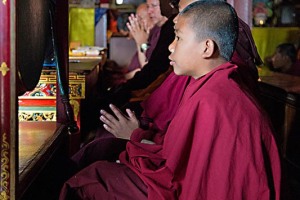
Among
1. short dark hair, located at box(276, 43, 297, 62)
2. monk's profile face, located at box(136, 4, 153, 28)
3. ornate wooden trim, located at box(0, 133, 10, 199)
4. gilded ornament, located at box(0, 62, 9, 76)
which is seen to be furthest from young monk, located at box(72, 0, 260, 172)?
short dark hair, located at box(276, 43, 297, 62)

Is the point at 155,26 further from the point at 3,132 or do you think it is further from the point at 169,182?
the point at 3,132

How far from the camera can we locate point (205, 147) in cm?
171

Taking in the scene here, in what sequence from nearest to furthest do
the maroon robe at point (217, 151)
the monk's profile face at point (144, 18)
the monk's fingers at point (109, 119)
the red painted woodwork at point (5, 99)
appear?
the red painted woodwork at point (5, 99) → the maroon robe at point (217, 151) → the monk's fingers at point (109, 119) → the monk's profile face at point (144, 18)

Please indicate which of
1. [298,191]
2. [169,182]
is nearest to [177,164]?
[169,182]

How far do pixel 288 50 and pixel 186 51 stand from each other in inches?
177

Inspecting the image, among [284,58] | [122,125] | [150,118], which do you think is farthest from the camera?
[284,58]

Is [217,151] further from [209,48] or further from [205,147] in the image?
[209,48]

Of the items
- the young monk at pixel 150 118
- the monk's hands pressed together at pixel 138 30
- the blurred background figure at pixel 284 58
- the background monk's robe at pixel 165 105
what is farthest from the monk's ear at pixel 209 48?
the blurred background figure at pixel 284 58

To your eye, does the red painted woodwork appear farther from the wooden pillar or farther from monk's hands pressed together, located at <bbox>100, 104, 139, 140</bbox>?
monk's hands pressed together, located at <bbox>100, 104, 139, 140</bbox>

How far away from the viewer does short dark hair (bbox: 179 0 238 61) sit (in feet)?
6.31

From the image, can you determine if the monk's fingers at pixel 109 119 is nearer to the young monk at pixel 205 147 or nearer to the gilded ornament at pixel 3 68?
the young monk at pixel 205 147

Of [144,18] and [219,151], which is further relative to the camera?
[144,18]

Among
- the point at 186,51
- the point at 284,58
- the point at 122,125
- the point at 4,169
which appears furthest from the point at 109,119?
the point at 284,58

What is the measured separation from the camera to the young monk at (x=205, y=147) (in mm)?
1689
